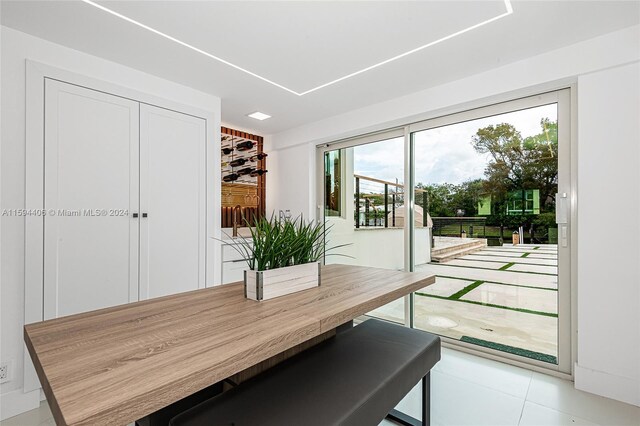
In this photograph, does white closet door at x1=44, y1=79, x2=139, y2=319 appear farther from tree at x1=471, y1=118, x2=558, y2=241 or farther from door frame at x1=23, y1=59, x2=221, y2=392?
tree at x1=471, y1=118, x2=558, y2=241

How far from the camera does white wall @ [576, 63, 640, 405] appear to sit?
1.94 metres

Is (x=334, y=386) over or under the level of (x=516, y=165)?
under

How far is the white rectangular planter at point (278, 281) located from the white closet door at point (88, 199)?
165cm

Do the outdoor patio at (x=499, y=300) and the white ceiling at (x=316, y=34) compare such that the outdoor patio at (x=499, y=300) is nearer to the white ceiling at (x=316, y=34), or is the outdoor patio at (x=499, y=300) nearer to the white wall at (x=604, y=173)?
the white wall at (x=604, y=173)

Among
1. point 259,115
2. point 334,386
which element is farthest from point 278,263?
point 259,115

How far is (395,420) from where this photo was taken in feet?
5.92

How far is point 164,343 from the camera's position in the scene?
2.66 feet

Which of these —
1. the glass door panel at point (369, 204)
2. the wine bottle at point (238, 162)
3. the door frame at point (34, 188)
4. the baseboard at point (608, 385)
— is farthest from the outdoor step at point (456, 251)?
the door frame at point (34, 188)

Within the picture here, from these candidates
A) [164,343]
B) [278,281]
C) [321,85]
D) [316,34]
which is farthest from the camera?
[321,85]

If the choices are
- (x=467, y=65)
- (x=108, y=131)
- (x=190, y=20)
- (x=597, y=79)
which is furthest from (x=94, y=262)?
(x=597, y=79)

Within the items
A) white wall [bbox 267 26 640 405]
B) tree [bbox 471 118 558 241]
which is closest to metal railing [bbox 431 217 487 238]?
tree [bbox 471 118 558 241]

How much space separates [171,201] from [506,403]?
114 inches

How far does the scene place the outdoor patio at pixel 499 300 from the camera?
240 centimetres

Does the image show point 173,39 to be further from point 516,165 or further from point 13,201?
point 516,165
